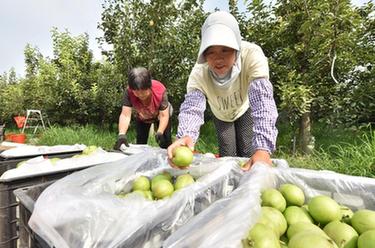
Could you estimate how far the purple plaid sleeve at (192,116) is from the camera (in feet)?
6.35

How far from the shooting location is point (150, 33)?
6.53 metres

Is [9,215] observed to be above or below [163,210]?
below

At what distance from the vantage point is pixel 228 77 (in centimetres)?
205

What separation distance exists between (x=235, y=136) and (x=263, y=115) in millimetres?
909

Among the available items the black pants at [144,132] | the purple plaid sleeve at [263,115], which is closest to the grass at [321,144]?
the black pants at [144,132]

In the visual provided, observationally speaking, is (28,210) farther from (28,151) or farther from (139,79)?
(139,79)

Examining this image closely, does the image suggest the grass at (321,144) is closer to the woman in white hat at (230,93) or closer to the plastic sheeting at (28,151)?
the woman in white hat at (230,93)

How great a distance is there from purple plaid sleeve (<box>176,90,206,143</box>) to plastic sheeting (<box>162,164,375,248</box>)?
0.75m

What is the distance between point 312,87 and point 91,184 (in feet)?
12.1

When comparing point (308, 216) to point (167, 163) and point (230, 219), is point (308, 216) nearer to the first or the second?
point (230, 219)

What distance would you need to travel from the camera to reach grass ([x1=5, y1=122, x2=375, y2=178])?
2.93 metres

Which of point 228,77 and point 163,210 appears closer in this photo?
point 163,210

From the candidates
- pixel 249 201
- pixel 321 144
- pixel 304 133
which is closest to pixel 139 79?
pixel 249 201

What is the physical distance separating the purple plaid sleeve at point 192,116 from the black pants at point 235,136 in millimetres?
523
